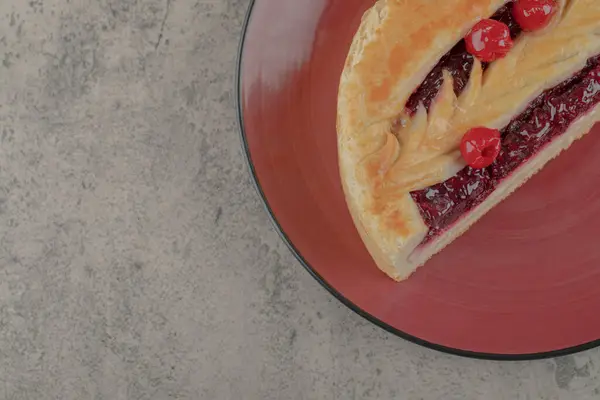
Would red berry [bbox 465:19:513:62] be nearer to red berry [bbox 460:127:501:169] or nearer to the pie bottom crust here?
red berry [bbox 460:127:501:169]

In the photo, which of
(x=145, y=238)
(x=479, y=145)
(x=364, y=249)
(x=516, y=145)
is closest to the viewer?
(x=479, y=145)

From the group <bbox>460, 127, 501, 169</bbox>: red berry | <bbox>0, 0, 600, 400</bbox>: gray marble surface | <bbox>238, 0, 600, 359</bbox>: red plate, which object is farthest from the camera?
<bbox>0, 0, 600, 400</bbox>: gray marble surface

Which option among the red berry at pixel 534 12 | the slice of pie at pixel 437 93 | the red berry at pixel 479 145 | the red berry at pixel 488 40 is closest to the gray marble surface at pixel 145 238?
the slice of pie at pixel 437 93

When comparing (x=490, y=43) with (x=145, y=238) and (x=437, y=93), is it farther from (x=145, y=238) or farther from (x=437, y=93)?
(x=145, y=238)

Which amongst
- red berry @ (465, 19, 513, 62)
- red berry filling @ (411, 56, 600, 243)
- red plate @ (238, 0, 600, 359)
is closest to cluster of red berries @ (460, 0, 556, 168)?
red berry @ (465, 19, 513, 62)

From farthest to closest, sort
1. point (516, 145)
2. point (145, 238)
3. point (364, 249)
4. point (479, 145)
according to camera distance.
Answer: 1. point (145, 238)
2. point (364, 249)
3. point (516, 145)
4. point (479, 145)

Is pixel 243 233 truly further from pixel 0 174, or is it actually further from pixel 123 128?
pixel 0 174

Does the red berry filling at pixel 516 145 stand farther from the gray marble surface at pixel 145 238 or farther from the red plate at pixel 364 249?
the gray marble surface at pixel 145 238

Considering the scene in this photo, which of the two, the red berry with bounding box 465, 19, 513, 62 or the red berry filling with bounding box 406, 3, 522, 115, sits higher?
the red berry with bounding box 465, 19, 513, 62


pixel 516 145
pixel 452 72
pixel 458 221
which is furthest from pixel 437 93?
pixel 458 221
